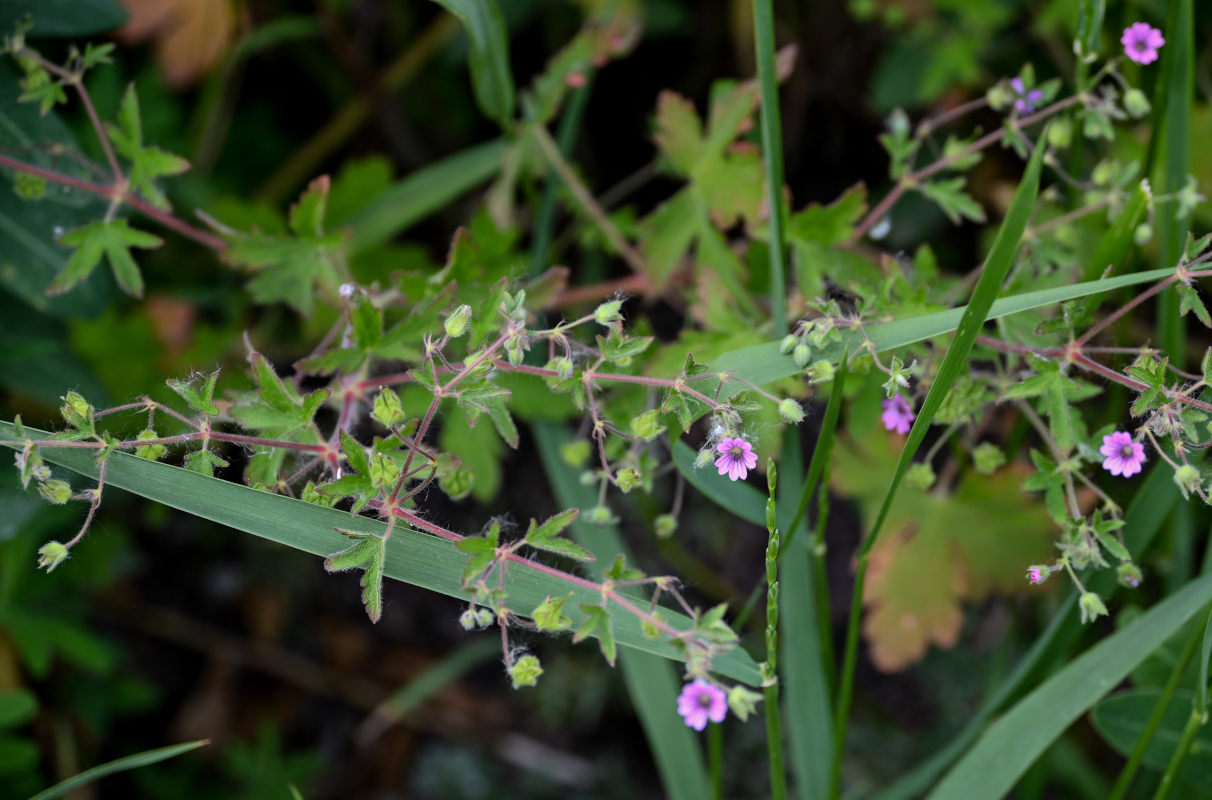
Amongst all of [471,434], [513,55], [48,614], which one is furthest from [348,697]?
[513,55]

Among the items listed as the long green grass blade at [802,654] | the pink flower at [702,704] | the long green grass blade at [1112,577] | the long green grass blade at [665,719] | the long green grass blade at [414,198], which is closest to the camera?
the pink flower at [702,704]

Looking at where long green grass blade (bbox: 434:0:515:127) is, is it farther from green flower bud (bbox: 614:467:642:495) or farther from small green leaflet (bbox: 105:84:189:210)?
green flower bud (bbox: 614:467:642:495)

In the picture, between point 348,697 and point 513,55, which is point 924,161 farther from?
point 348,697

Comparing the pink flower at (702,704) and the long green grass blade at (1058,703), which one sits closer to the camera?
the pink flower at (702,704)

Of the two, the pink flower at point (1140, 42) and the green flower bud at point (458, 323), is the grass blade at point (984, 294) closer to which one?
the pink flower at point (1140, 42)

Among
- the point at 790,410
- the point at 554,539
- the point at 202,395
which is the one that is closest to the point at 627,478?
the point at 554,539

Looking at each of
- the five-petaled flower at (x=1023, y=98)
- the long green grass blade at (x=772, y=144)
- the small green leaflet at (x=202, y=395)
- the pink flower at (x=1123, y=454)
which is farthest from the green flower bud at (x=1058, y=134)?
the small green leaflet at (x=202, y=395)

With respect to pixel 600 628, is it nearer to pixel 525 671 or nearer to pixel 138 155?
pixel 525 671

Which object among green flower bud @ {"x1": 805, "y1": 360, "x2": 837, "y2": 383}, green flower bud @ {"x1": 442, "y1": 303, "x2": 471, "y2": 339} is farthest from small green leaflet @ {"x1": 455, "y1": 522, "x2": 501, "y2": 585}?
green flower bud @ {"x1": 805, "y1": 360, "x2": 837, "y2": 383}
